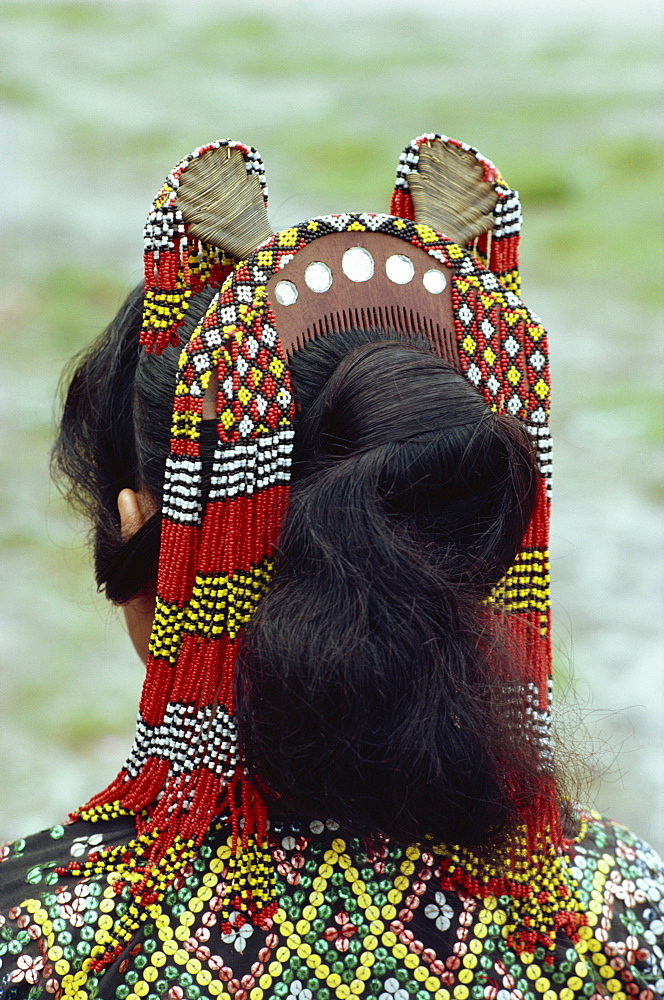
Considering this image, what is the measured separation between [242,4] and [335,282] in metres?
4.53

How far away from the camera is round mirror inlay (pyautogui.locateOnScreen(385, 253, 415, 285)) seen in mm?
1011

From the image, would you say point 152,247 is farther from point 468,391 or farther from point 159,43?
point 159,43

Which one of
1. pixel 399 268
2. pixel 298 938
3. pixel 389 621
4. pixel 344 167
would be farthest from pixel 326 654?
pixel 344 167

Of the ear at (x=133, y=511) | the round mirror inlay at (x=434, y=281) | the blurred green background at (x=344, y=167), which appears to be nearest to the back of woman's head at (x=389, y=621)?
the round mirror inlay at (x=434, y=281)

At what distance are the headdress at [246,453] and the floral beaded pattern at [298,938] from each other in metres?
0.02

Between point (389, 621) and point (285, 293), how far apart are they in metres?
0.34

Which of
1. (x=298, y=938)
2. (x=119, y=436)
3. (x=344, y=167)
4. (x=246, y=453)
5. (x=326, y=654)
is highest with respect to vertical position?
(x=344, y=167)

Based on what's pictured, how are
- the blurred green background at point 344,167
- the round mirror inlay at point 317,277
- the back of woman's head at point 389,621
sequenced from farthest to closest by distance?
the blurred green background at point 344,167, the round mirror inlay at point 317,277, the back of woman's head at point 389,621

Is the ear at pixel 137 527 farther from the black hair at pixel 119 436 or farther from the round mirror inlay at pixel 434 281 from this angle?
the round mirror inlay at pixel 434 281

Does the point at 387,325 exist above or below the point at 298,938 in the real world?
above

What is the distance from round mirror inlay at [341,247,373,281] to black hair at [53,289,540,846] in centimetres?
6

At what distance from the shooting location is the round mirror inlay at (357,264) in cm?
100

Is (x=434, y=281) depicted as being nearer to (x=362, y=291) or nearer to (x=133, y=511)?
(x=362, y=291)

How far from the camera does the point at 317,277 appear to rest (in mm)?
986
